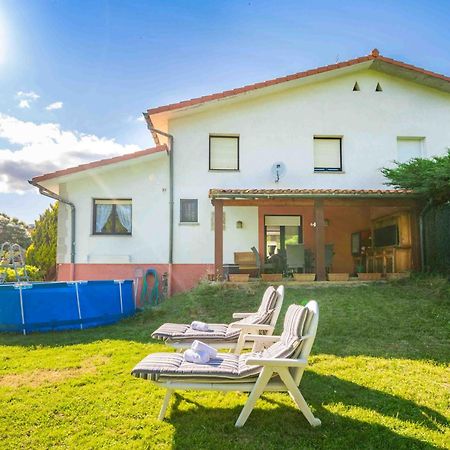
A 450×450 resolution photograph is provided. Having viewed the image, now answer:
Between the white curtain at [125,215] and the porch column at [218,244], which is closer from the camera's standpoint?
the porch column at [218,244]

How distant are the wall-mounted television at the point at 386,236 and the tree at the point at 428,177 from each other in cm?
158

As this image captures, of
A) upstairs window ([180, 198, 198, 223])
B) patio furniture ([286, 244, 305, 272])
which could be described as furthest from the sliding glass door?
upstairs window ([180, 198, 198, 223])

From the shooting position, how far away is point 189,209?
1241 cm

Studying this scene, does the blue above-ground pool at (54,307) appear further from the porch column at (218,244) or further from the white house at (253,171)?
the white house at (253,171)

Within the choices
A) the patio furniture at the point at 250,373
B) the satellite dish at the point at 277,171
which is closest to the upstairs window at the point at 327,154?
the satellite dish at the point at 277,171

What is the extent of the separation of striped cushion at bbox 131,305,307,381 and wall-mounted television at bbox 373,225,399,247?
9608 mm

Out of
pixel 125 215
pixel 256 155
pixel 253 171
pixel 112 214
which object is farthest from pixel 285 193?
pixel 112 214

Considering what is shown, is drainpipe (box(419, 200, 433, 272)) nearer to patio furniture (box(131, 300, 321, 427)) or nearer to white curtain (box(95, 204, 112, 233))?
patio furniture (box(131, 300, 321, 427))

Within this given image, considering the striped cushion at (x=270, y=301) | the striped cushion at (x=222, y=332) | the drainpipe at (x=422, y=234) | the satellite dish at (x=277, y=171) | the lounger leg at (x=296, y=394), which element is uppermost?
the satellite dish at (x=277, y=171)

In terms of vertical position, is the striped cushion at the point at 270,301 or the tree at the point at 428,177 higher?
the tree at the point at 428,177

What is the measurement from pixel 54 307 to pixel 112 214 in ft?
16.3

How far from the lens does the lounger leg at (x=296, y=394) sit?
11.4 ft

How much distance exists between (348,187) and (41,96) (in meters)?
10.5

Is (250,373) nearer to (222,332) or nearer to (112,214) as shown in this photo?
(222,332)
